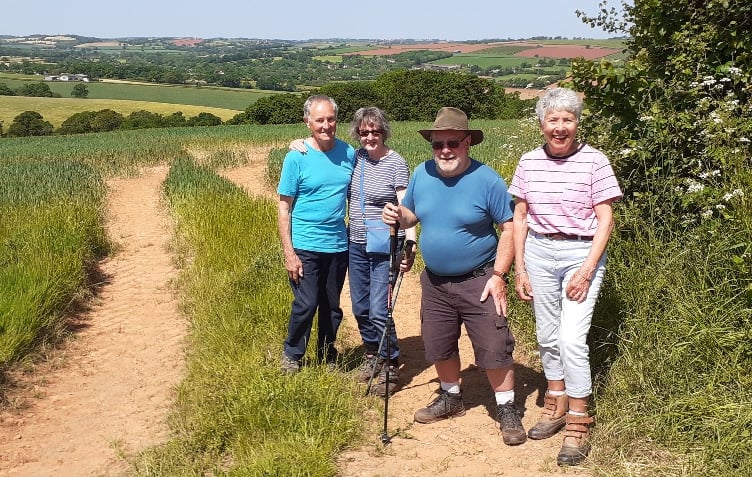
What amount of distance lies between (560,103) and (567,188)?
1.44ft

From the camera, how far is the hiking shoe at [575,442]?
11.1 ft

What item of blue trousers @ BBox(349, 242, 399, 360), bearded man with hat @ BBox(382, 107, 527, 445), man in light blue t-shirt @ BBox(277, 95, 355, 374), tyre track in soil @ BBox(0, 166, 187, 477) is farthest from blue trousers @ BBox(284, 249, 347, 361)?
tyre track in soil @ BBox(0, 166, 187, 477)

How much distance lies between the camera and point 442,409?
4117 mm

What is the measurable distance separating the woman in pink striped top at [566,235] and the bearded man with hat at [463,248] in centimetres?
17

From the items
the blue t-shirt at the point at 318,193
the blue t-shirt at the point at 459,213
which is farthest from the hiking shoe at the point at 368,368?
the blue t-shirt at the point at 459,213

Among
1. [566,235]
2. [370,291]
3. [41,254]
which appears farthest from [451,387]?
[41,254]

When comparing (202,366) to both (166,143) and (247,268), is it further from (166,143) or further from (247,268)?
(166,143)

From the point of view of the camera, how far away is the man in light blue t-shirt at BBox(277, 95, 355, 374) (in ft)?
13.7

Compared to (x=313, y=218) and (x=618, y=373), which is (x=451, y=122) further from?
(x=618, y=373)

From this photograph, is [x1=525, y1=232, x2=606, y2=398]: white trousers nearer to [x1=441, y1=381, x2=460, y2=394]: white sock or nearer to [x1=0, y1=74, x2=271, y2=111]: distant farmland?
[x1=441, y1=381, x2=460, y2=394]: white sock

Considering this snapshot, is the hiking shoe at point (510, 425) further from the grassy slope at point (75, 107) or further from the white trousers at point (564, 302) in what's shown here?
the grassy slope at point (75, 107)

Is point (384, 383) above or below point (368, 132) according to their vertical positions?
below

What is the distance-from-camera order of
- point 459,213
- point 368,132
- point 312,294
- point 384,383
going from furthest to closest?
point 384,383 → point 312,294 → point 368,132 → point 459,213

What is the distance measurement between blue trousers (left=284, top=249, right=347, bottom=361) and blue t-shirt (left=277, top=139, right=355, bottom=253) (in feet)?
0.30
